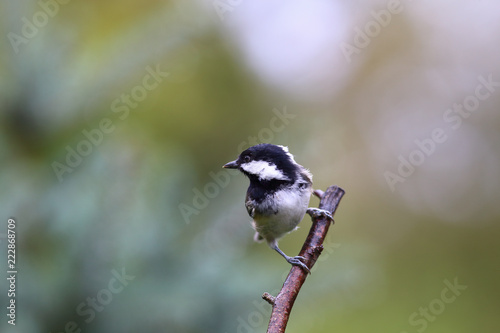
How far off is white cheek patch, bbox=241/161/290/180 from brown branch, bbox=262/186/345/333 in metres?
0.57

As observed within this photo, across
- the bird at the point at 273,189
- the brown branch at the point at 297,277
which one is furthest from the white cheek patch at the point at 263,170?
the brown branch at the point at 297,277

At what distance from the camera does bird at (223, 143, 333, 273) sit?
1854mm

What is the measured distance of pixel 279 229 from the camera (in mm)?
1988

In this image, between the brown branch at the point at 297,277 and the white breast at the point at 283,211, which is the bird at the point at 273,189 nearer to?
the white breast at the point at 283,211

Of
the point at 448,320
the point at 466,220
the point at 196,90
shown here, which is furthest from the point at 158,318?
the point at 466,220

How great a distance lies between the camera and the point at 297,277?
37.4 inches

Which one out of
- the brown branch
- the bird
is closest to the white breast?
the bird

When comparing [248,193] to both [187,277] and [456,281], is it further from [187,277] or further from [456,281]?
[456,281]

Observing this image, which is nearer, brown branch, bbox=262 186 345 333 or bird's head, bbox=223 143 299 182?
brown branch, bbox=262 186 345 333

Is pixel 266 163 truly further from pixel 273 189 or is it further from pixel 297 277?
pixel 297 277

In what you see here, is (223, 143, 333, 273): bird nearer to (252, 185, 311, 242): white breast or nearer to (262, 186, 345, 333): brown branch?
(252, 185, 311, 242): white breast

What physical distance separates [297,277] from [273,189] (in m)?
1.00

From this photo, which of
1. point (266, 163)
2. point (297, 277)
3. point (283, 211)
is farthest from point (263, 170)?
point (297, 277)

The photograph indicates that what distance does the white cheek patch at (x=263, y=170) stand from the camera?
1.84m
